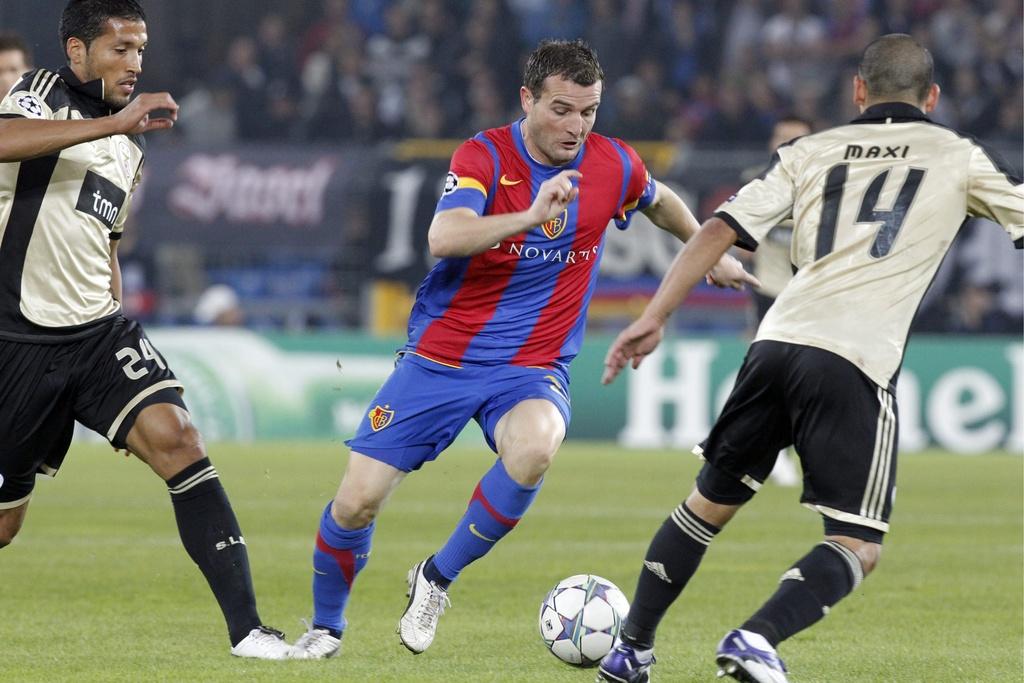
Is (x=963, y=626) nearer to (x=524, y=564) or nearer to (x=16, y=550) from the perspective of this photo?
(x=524, y=564)

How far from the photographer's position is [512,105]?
68.6 feet

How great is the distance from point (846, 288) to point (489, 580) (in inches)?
142

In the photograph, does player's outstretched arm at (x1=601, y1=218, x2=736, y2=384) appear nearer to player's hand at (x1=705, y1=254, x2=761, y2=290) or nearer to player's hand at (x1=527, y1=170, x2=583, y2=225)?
player's hand at (x1=527, y1=170, x2=583, y2=225)

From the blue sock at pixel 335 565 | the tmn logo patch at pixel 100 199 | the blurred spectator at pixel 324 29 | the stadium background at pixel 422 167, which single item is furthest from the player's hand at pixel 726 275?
the blurred spectator at pixel 324 29

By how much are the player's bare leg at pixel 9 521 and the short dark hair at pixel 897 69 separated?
10.7 ft

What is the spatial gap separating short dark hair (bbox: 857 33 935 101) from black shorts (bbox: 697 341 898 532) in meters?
0.82

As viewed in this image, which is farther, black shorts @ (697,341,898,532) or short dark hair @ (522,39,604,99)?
short dark hair @ (522,39,604,99)

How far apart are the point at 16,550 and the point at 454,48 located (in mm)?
13714

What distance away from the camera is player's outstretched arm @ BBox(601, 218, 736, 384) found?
15.5 feet

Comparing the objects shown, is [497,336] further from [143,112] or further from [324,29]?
[324,29]

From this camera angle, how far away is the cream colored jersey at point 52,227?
5.59 m

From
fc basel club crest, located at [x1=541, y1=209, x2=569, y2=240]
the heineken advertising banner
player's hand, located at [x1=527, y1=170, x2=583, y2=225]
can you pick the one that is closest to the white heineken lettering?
the heineken advertising banner

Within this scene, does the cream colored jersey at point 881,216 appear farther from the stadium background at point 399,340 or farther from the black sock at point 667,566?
the stadium background at point 399,340

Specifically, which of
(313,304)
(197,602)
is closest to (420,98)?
(313,304)
